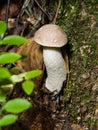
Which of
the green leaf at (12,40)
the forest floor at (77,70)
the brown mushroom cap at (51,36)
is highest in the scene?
the green leaf at (12,40)

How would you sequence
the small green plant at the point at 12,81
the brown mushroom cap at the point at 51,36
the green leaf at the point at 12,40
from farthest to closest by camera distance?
the brown mushroom cap at the point at 51,36
the green leaf at the point at 12,40
the small green plant at the point at 12,81

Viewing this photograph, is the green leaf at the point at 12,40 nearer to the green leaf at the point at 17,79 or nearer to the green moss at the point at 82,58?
the green leaf at the point at 17,79

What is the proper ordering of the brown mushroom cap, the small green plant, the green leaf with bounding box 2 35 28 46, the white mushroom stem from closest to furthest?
the small green plant, the green leaf with bounding box 2 35 28 46, the brown mushroom cap, the white mushroom stem

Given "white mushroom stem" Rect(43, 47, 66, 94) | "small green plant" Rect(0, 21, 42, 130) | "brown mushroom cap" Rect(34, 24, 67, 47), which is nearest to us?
"small green plant" Rect(0, 21, 42, 130)

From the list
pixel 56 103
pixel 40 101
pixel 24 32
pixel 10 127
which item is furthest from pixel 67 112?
pixel 24 32

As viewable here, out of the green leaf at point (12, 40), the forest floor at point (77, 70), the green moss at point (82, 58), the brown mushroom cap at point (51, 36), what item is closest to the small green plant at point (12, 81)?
the green leaf at point (12, 40)

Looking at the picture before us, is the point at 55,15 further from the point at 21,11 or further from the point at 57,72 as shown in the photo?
the point at 57,72

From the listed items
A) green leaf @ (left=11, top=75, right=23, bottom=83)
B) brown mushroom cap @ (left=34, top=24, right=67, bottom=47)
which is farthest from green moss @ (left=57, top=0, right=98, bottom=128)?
green leaf @ (left=11, top=75, right=23, bottom=83)

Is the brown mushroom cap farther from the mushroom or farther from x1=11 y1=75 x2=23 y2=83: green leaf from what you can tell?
x1=11 y1=75 x2=23 y2=83: green leaf
